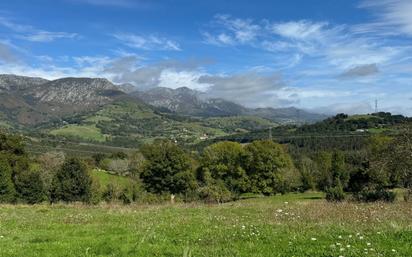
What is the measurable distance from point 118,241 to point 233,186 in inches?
3393

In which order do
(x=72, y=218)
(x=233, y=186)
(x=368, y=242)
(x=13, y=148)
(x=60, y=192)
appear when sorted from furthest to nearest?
(x=233, y=186), (x=13, y=148), (x=60, y=192), (x=72, y=218), (x=368, y=242)

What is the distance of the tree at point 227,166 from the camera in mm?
99562

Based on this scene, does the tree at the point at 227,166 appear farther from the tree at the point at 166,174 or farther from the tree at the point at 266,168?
the tree at the point at 166,174

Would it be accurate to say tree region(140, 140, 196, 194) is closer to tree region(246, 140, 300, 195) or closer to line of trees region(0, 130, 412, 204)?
line of trees region(0, 130, 412, 204)

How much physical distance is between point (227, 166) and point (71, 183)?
50.5 metres

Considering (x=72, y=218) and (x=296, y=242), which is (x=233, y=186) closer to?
(x=72, y=218)

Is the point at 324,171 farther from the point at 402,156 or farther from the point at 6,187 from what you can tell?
the point at 402,156

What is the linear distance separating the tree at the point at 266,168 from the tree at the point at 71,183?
154ft

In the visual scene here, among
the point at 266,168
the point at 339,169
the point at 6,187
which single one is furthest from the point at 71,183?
the point at 339,169

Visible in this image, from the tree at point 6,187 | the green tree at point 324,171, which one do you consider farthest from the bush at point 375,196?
the green tree at point 324,171

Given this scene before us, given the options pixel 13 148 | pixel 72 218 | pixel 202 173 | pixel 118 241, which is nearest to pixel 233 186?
pixel 202 173

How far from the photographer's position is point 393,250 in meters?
10.7

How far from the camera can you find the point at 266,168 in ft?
329

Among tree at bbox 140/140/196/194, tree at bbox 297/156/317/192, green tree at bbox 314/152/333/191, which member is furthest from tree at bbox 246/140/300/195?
tree at bbox 140/140/196/194
